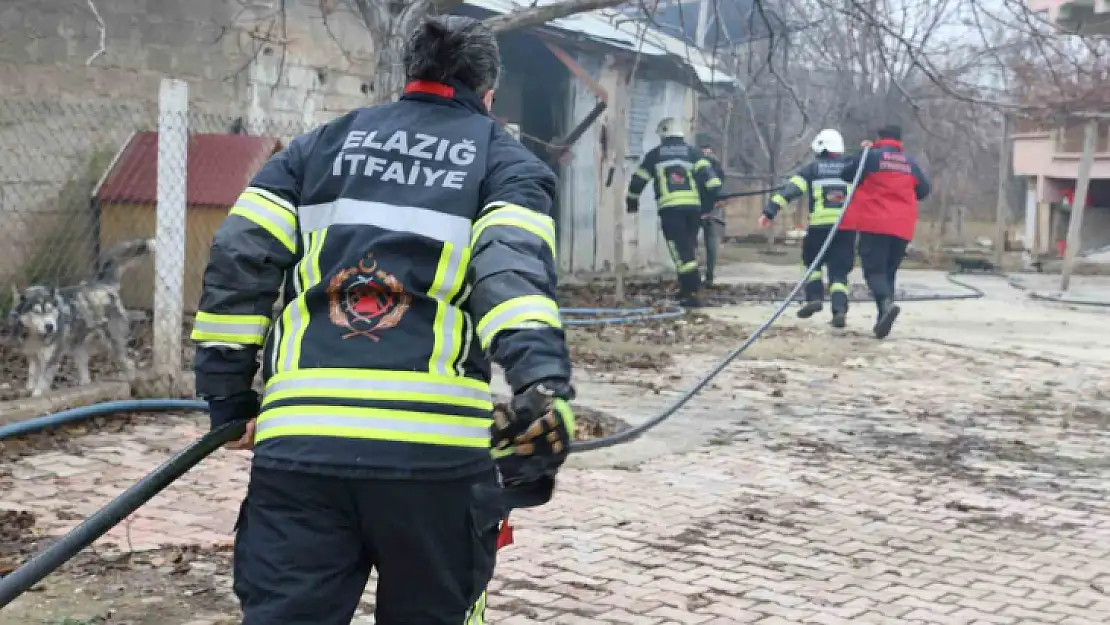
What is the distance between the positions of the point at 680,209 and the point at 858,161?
2481mm

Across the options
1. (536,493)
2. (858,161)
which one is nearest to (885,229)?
(858,161)

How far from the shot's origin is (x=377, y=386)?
8.36 feet

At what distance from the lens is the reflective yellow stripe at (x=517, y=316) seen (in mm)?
2484

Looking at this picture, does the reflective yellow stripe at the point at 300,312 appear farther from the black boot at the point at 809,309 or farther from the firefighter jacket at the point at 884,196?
the black boot at the point at 809,309

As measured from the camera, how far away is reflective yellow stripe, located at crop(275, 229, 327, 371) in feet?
8.68

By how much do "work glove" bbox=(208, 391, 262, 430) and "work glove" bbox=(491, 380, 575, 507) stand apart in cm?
58

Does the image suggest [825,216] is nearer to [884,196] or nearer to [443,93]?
[884,196]

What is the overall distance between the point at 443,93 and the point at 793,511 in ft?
12.0

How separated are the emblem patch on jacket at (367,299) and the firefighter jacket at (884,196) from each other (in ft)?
33.0

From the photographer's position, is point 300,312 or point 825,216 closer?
point 300,312

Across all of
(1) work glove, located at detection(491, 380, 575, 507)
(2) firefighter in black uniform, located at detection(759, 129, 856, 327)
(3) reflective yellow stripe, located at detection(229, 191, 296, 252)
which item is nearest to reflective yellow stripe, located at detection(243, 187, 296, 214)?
(3) reflective yellow stripe, located at detection(229, 191, 296, 252)

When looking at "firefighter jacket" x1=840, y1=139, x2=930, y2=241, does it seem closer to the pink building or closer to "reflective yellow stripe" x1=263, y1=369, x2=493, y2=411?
"reflective yellow stripe" x1=263, y1=369, x2=493, y2=411

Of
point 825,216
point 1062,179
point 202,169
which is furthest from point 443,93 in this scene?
point 1062,179

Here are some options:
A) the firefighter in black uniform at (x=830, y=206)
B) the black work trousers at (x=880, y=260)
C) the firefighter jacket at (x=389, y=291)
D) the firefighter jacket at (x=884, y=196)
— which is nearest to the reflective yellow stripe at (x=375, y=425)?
the firefighter jacket at (x=389, y=291)
